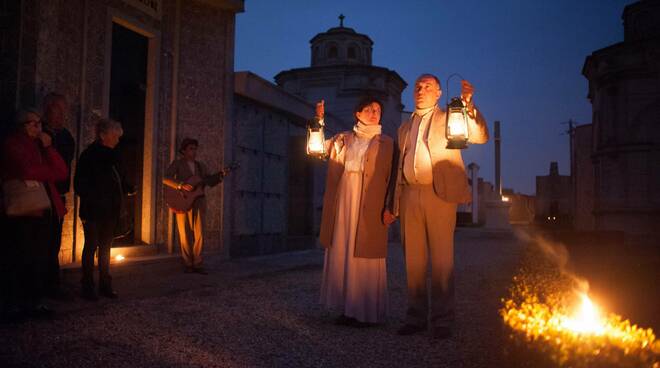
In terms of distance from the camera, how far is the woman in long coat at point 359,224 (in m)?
4.36

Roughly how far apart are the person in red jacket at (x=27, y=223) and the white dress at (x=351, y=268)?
234 cm

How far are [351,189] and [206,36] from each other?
5.68 m

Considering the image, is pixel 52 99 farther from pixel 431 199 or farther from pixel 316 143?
pixel 431 199

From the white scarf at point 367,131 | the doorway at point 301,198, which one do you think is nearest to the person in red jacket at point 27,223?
the white scarf at point 367,131

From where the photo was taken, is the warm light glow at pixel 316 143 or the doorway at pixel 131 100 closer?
the warm light glow at pixel 316 143

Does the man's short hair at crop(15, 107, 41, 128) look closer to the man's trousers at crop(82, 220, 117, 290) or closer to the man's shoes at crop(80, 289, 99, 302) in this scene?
the man's trousers at crop(82, 220, 117, 290)

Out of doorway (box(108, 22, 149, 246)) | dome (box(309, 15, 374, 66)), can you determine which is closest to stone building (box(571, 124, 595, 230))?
dome (box(309, 15, 374, 66))

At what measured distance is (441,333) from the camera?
3846mm

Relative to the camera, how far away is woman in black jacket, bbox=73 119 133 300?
5031 millimetres

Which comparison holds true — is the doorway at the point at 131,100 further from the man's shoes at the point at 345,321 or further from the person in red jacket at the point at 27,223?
the man's shoes at the point at 345,321

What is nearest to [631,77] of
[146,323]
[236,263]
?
[236,263]

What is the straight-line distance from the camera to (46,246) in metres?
4.39

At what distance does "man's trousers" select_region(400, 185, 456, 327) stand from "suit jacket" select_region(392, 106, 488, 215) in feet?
0.34

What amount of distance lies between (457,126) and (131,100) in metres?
5.92
